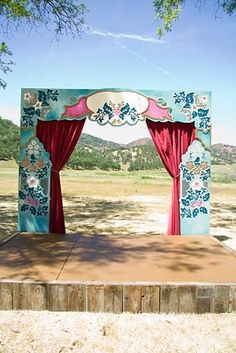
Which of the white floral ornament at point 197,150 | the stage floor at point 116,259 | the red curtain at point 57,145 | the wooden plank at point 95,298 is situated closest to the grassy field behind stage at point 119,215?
the red curtain at point 57,145

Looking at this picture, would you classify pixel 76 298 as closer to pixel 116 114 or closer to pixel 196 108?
pixel 116 114

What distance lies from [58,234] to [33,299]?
7.48 ft

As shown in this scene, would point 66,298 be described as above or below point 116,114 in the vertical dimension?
below

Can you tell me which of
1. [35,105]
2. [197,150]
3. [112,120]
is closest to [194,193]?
[197,150]

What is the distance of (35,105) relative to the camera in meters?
5.46

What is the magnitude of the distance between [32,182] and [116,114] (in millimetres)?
1736

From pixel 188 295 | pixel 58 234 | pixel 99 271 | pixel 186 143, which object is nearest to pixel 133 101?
pixel 186 143

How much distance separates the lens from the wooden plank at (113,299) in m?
3.10

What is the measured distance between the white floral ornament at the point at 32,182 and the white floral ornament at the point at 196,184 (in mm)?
2495

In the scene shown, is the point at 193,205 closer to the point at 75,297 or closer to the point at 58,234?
the point at 58,234

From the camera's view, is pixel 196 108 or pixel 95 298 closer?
pixel 95 298

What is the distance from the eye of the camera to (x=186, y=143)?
5473 mm

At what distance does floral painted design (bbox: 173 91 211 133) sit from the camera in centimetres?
541

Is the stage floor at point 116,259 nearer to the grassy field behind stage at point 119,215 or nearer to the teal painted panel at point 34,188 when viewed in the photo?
the teal painted panel at point 34,188
